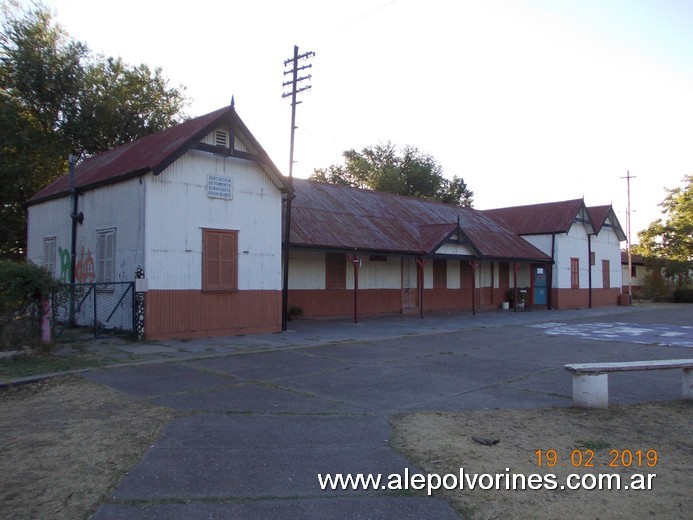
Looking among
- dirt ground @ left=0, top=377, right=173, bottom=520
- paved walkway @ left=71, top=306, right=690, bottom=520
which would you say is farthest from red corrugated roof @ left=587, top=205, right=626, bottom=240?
dirt ground @ left=0, top=377, right=173, bottom=520

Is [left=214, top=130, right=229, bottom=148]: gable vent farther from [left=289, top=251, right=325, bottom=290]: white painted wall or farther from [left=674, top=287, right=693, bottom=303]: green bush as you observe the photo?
[left=674, top=287, right=693, bottom=303]: green bush

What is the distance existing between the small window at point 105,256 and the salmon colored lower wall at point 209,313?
1.95 meters

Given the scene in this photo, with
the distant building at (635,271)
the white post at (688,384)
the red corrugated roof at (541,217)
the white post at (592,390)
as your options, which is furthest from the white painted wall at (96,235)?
the distant building at (635,271)

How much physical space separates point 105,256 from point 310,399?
965cm

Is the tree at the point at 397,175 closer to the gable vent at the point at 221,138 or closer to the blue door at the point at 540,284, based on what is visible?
the blue door at the point at 540,284

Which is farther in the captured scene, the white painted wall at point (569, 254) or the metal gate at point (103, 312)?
the white painted wall at point (569, 254)

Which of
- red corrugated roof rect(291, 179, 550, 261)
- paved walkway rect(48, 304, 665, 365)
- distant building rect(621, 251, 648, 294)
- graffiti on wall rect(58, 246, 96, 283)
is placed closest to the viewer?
paved walkway rect(48, 304, 665, 365)

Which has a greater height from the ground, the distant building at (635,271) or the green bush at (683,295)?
the distant building at (635,271)

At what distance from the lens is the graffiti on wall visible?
51.2ft

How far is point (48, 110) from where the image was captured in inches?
1080

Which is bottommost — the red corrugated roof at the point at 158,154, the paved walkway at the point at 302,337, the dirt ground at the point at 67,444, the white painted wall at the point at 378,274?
the dirt ground at the point at 67,444

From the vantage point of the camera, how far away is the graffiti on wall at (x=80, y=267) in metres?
15.6

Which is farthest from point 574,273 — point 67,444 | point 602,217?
point 67,444

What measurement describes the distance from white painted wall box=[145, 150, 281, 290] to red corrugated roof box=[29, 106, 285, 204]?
0.38 meters
